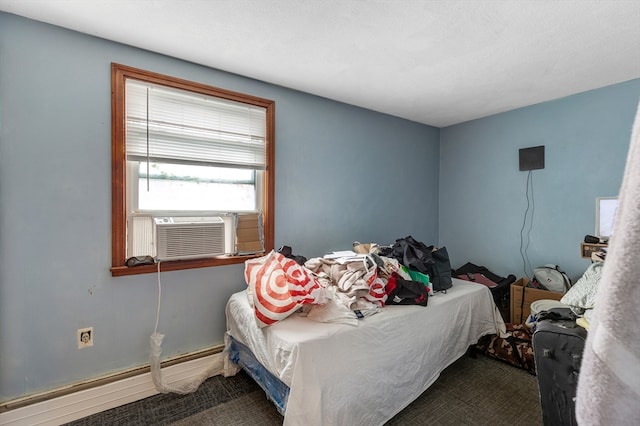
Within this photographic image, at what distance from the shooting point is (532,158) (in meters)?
3.16

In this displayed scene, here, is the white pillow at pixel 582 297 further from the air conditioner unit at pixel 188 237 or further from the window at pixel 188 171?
the air conditioner unit at pixel 188 237

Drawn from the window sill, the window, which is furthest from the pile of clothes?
the window

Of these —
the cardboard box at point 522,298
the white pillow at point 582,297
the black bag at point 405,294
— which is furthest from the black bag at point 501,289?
the white pillow at point 582,297

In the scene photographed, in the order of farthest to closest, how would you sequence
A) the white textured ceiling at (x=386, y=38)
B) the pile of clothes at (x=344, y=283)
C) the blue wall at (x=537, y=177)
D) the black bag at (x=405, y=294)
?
the blue wall at (x=537, y=177) → the black bag at (x=405, y=294) → the pile of clothes at (x=344, y=283) → the white textured ceiling at (x=386, y=38)

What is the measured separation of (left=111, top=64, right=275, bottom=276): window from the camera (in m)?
2.04

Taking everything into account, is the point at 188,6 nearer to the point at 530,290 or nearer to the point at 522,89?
the point at 522,89

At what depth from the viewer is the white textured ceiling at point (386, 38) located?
5.41 feet

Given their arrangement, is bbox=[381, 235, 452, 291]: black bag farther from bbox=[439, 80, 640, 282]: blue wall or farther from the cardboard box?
bbox=[439, 80, 640, 282]: blue wall

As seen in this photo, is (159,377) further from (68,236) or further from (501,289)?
(501,289)

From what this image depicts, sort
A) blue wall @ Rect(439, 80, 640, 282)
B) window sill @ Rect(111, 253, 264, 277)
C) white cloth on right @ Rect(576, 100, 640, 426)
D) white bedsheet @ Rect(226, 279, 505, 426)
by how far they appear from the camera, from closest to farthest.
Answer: white cloth on right @ Rect(576, 100, 640, 426), white bedsheet @ Rect(226, 279, 505, 426), window sill @ Rect(111, 253, 264, 277), blue wall @ Rect(439, 80, 640, 282)

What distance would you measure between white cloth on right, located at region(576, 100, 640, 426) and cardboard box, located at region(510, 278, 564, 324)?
2.95m

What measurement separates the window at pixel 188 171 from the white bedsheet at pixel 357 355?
53 centimetres

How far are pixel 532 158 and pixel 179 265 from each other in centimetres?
352

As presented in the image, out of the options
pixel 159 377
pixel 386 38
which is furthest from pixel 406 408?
pixel 386 38
